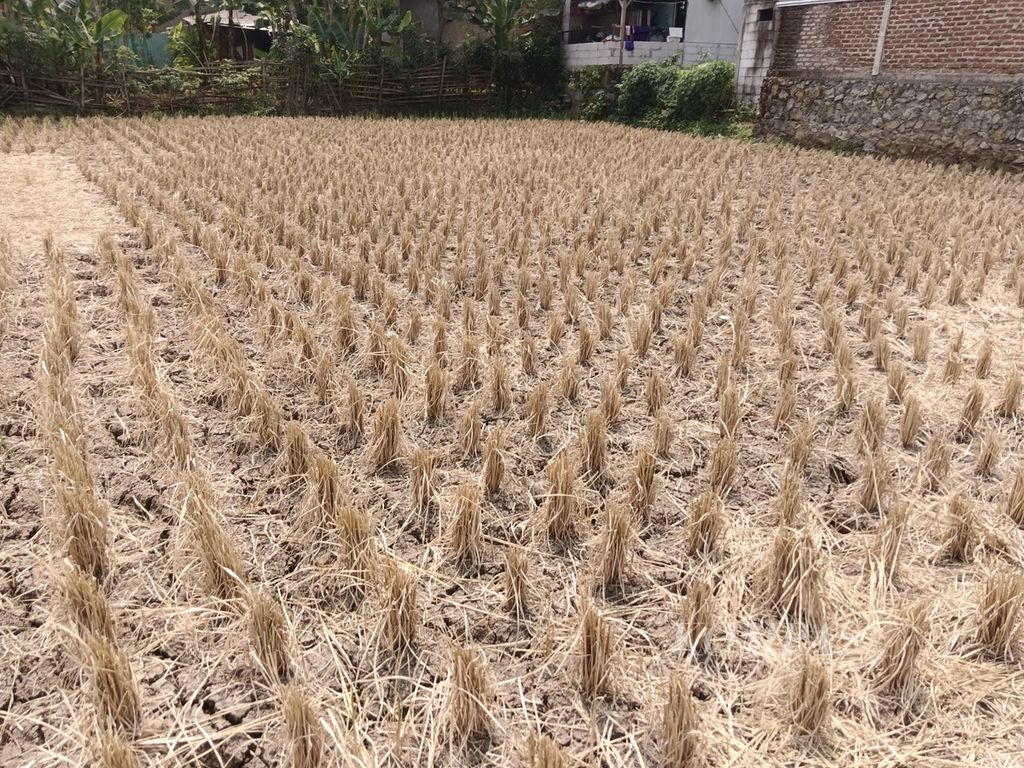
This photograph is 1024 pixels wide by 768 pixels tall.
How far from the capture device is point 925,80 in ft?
32.4

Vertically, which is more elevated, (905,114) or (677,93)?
(677,93)

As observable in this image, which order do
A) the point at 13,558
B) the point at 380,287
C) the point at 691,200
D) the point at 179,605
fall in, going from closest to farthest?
the point at 179,605, the point at 13,558, the point at 380,287, the point at 691,200

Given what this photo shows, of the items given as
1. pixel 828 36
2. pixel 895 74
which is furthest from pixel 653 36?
pixel 895 74

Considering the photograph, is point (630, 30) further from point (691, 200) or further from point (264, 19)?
point (691, 200)

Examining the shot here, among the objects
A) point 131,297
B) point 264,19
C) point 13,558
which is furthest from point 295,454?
point 264,19

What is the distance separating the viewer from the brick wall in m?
10.5

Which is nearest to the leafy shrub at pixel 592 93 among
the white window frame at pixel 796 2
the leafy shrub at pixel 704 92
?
the leafy shrub at pixel 704 92

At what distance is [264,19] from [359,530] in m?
20.2

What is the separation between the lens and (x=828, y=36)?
11.1 metres

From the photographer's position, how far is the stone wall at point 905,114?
909 cm

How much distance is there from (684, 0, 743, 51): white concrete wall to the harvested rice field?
15231mm

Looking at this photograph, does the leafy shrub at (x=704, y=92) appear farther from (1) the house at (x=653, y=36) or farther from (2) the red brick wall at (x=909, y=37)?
(1) the house at (x=653, y=36)

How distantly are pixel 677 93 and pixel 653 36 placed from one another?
726 centimetres

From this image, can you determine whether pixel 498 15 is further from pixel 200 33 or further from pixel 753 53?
pixel 200 33
